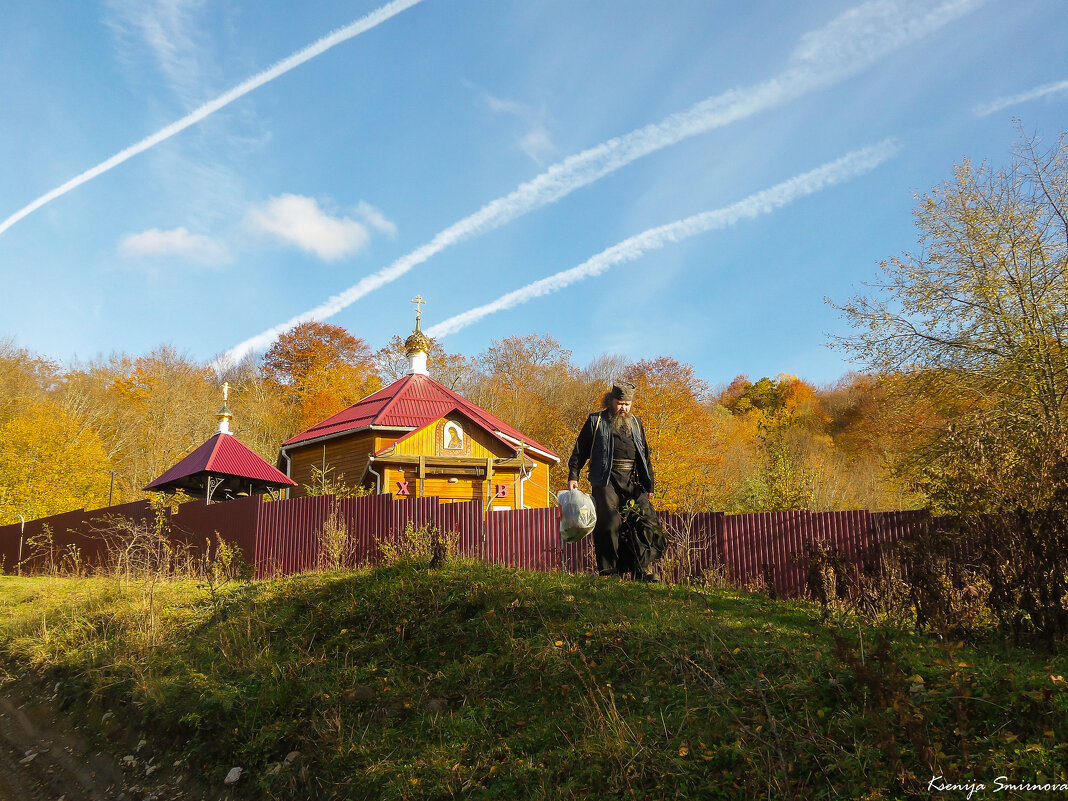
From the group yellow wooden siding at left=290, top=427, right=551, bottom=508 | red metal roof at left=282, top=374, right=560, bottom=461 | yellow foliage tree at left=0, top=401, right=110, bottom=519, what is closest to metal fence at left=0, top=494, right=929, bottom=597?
yellow wooden siding at left=290, top=427, right=551, bottom=508

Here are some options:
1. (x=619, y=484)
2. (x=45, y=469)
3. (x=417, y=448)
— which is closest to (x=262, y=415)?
(x=45, y=469)

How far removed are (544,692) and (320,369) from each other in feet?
132

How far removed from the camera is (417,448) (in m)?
21.0

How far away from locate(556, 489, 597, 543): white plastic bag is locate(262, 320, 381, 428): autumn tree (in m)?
33.8

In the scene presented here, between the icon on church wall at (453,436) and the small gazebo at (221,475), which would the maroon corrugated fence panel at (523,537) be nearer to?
the small gazebo at (221,475)

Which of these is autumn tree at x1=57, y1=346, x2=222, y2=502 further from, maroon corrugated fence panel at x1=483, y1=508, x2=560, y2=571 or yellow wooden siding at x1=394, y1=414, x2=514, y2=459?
maroon corrugated fence panel at x1=483, y1=508, x2=560, y2=571

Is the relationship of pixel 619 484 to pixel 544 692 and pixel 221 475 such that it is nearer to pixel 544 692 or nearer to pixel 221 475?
pixel 544 692

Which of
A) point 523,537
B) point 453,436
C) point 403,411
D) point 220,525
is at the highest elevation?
point 403,411

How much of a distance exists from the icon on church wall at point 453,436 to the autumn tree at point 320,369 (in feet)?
63.6

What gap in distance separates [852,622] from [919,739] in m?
2.41

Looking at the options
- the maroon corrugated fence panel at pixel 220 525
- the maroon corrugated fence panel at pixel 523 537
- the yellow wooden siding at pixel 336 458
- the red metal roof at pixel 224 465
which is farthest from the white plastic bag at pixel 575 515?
the yellow wooden siding at pixel 336 458

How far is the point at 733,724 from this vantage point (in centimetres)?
383

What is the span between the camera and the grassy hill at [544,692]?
11.1ft

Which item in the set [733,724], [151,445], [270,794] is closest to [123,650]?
[270,794]
